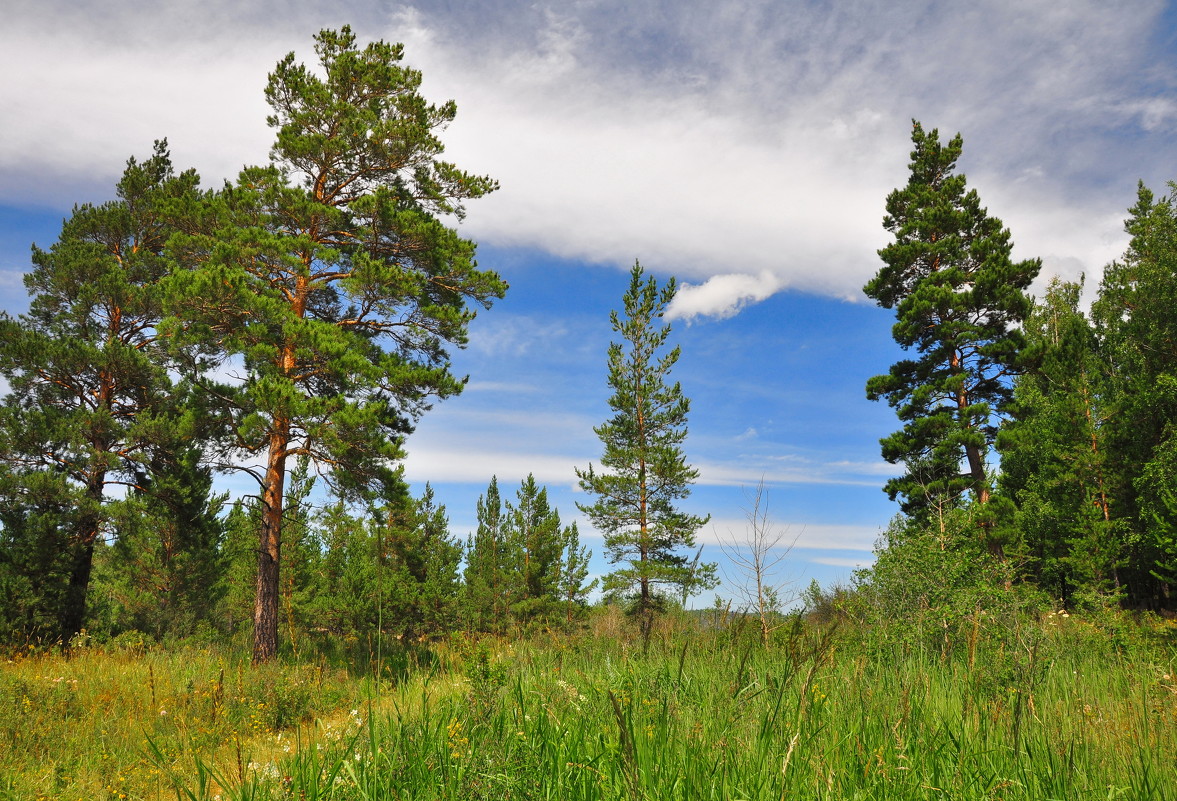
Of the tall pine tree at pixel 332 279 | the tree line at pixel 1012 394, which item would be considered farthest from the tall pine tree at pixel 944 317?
the tall pine tree at pixel 332 279

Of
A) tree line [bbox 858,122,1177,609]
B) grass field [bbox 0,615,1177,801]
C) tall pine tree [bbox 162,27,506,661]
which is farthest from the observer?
tree line [bbox 858,122,1177,609]

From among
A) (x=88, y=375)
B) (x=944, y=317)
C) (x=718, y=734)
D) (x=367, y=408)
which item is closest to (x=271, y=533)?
(x=367, y=408)

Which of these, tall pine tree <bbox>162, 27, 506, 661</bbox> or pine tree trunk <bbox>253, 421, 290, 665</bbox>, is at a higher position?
tall pine tree <bbox>162, 27, 506, 661</bbox>

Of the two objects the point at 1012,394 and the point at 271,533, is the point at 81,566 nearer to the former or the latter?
the point at 271,533

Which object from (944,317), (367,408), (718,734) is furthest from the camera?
(944,317)

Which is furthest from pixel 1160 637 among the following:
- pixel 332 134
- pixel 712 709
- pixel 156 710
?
pixel 332 134

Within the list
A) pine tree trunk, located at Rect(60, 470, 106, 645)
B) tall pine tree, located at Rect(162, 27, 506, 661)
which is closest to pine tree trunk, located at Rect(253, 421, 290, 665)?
tall pine tree, located at Rect(162, 27, 506, 661)

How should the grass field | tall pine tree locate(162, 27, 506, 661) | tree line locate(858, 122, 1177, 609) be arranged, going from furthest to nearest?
1. tree line locate(858, 122, 1177, 609)
2. tall pine tree locate(162, 27, 506, 661)
3. the grass field

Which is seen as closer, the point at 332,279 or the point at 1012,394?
the point at 332,279

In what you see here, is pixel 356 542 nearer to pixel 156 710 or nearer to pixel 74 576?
pixel 74 576

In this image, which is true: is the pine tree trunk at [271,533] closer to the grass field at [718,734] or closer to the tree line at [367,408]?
the tree line at [367,408]

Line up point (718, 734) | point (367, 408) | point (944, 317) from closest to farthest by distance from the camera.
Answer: point (718, 734)
point (367, 408)
point (944, 317)

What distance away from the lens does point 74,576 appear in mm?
15656

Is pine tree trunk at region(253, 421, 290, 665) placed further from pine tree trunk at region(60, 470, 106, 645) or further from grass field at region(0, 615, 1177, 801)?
grass field at region(0, 615, 1177, 801)
